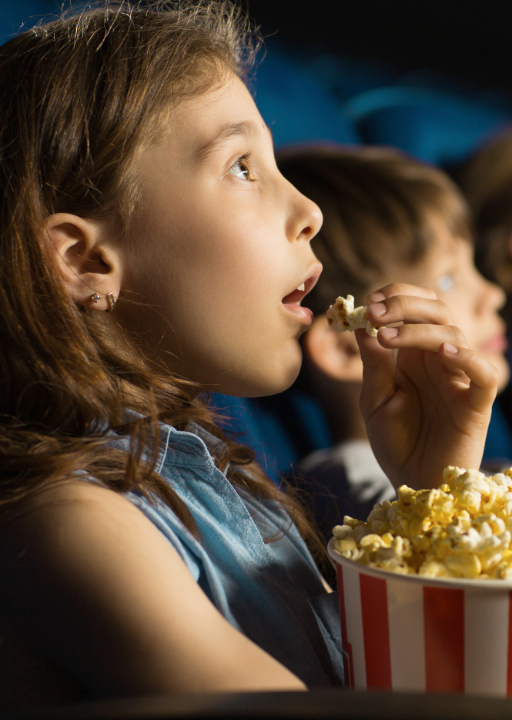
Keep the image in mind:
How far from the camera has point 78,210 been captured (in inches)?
31.0

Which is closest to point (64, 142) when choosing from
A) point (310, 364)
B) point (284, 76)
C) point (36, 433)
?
point (36, 433)

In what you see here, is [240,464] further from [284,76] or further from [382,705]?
[284,76]

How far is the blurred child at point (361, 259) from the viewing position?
152 centimetres

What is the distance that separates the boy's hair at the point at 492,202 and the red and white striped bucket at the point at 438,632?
5.92ft

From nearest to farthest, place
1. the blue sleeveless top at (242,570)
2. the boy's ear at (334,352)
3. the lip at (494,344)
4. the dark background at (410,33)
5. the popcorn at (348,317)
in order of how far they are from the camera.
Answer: the blue sleeveless top at (242,570) → the popcorn at (348,317) → the boy's ear at (334,352) → the lip at (494,344) → the dark background at (410,33)

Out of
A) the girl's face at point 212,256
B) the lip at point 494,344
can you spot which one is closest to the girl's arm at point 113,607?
the girl's face at point 212,256

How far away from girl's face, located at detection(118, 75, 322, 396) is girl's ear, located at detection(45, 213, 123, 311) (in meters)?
0.02

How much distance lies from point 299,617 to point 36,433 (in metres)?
0.37

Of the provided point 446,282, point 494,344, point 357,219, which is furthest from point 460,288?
point 357,219

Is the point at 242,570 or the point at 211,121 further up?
the point at 211,121

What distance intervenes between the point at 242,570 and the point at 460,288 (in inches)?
44.4

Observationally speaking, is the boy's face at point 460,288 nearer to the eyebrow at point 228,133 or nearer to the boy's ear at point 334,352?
the boy's ear at point 334,352

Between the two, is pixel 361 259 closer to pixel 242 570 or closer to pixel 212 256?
pixel 212 256

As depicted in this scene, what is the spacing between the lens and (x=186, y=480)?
29.9 inches
